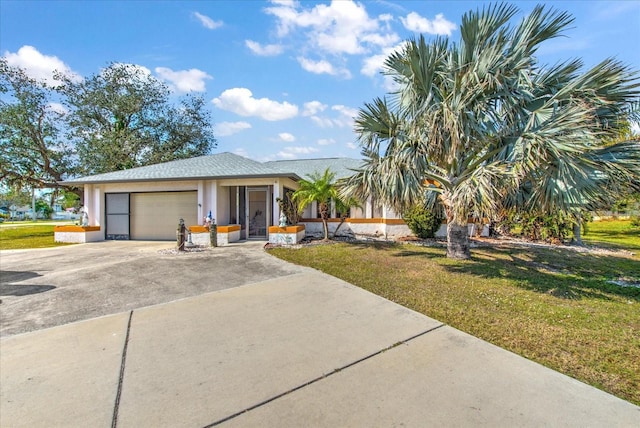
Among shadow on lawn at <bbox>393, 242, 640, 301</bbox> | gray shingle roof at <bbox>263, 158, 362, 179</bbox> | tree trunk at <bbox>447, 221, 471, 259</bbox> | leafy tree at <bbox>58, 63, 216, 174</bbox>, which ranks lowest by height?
shadow on lawn at <bbox>393, 242, 640, 301</bbox>

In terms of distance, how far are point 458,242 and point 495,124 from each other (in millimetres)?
3574

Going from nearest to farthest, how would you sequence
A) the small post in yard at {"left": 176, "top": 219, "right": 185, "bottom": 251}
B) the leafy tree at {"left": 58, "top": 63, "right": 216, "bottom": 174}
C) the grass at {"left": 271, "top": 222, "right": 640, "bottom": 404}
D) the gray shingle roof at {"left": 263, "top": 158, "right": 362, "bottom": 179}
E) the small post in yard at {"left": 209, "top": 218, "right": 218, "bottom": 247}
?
the grass at {"left": 271, "top": 222, "right": 640, "bottom": 404}, the small post in yard at {"left": 176, "top": 219, "right": 185, "bottom": 251}, the small post in yard at {"left": 209, "top": 218, "right": 218, "bottom": 247}, the gray shingle roof at {"left": 263, "top": 158, "right": 362, "bottom": 179}, the leafy tree at {"left": 58, "top": 63, "right": 216, "bottom": 174}

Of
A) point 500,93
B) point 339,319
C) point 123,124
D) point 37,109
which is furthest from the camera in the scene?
point 123,124

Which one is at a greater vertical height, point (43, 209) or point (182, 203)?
point (43, 209)

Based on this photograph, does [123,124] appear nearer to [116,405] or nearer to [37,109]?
[37,109]

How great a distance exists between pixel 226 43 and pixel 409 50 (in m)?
6.46

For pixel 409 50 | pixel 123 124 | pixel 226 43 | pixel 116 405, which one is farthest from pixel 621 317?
pixel 123 124

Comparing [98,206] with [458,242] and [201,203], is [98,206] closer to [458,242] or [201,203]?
[201,203]

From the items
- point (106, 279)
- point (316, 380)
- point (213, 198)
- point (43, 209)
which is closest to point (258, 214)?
point (213, 198)

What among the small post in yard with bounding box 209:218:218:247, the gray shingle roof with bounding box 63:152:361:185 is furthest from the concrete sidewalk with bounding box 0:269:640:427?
the gray shingle roof with bounding box 63:152:361:185

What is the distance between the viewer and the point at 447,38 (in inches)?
307

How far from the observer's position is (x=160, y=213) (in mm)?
13922

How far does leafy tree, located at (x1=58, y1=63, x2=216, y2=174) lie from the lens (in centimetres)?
2031

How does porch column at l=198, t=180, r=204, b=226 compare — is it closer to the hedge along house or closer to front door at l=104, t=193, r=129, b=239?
the hedge along house
